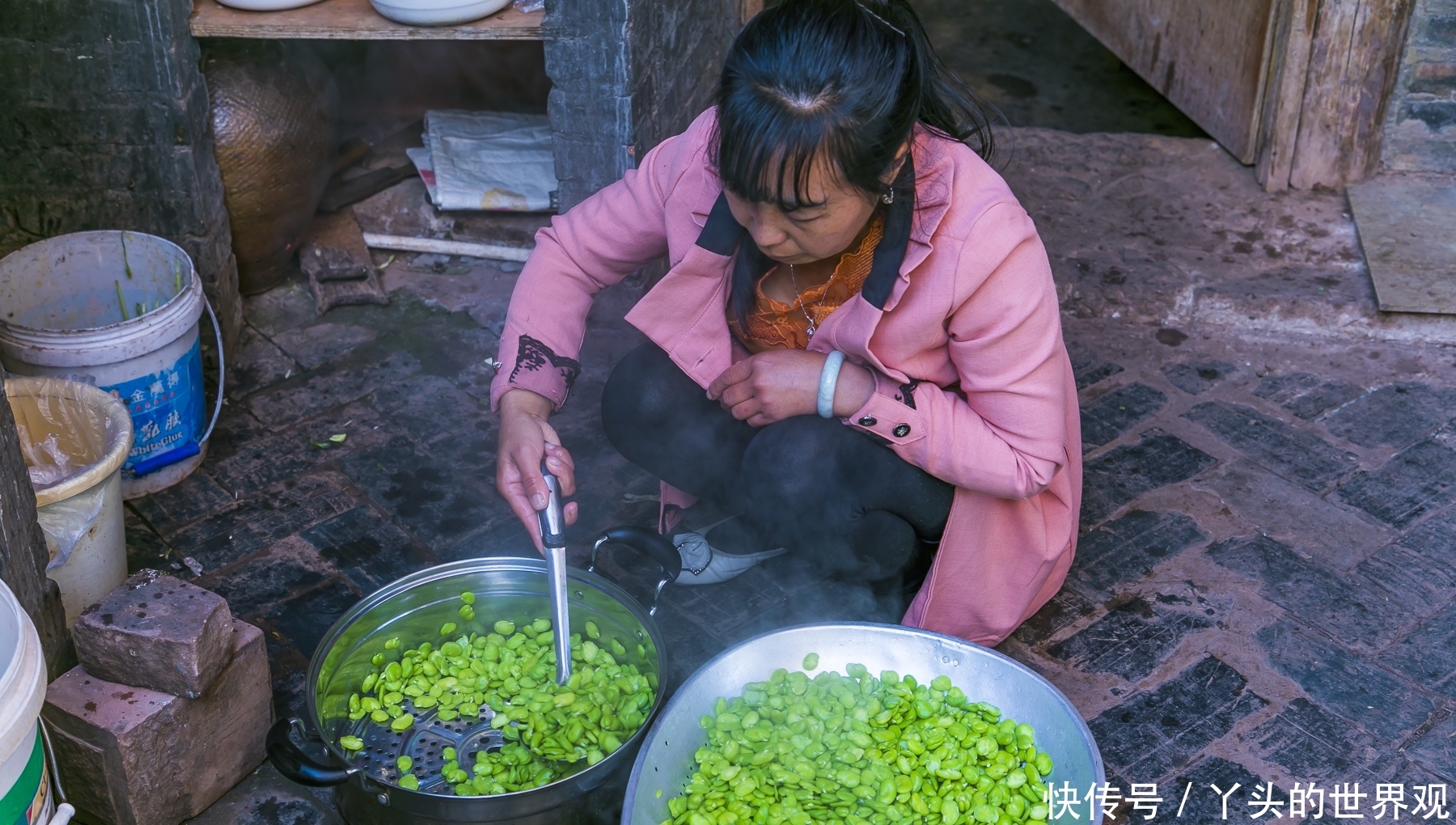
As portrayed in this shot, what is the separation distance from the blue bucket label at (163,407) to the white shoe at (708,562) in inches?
53.9

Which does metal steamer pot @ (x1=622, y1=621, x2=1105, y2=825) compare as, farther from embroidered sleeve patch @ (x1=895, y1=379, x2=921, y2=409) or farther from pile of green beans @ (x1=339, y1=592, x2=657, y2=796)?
embroidered sleeve patch @ (x1=895, y1=379, x2=921, y2=409)

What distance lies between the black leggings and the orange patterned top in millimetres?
176

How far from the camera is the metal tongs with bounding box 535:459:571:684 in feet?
6.86

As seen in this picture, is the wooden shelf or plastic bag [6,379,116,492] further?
the wooden shelf

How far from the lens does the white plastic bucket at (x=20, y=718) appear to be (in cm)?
161

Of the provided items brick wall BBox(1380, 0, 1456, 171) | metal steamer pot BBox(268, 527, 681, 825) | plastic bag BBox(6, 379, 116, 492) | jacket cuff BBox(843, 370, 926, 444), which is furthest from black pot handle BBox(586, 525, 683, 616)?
brick wall BBox(1380, 0, 1456, 171)

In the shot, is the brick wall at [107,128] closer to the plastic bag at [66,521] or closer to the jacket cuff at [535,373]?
the plastic bag at [66,521]

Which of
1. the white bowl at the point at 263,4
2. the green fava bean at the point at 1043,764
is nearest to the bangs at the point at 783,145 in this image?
the green fava bean at the point at 1043,764

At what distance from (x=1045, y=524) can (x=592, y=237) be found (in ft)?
3.59

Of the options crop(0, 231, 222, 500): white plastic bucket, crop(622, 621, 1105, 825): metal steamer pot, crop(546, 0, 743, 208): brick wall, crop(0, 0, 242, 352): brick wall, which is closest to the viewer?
crop(622, 621, 1105, 825): metal steamer pot

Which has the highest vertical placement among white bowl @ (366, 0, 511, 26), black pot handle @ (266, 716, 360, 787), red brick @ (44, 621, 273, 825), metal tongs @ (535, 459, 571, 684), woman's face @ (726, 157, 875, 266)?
woman's face @ (726, 157, 875, 266)

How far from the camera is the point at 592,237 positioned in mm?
2588

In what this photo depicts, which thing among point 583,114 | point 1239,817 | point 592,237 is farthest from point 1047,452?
point 583,114

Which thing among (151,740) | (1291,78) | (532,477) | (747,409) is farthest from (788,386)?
(1291,78)
